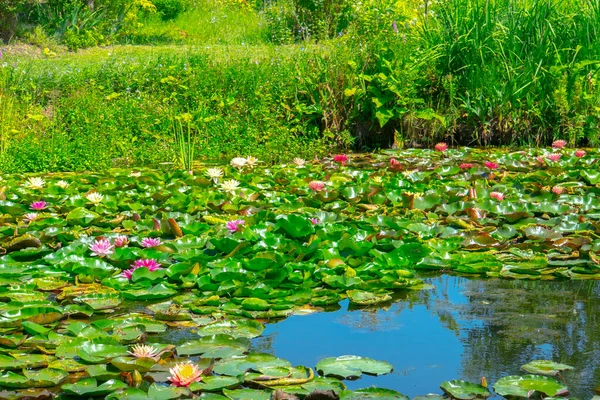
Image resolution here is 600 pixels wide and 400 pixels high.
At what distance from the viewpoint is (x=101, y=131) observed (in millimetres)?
7453

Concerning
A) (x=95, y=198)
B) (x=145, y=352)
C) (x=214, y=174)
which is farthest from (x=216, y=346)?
(x=214, y=174)

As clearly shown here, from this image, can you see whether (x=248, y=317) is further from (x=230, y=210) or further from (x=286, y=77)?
(x=286, y=77)

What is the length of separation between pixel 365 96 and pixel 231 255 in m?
4.39

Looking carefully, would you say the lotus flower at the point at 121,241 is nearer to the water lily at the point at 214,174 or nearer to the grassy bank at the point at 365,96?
the water lily at the point at 214,174

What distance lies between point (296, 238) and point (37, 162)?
137 inches

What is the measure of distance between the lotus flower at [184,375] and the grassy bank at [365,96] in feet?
15.3

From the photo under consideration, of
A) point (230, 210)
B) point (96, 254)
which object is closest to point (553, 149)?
point (230, 210)

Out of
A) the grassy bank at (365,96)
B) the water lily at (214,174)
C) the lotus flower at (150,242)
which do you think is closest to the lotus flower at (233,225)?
the lotus flower at (150,242)

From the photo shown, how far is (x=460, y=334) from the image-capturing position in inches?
112

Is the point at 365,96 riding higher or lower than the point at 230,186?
→ higher

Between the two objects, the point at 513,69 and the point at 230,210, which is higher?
the point at 513,69

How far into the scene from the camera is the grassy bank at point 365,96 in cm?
740

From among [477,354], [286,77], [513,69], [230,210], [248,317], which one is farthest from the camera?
[286,77]

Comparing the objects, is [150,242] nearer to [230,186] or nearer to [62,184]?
[230,186]
